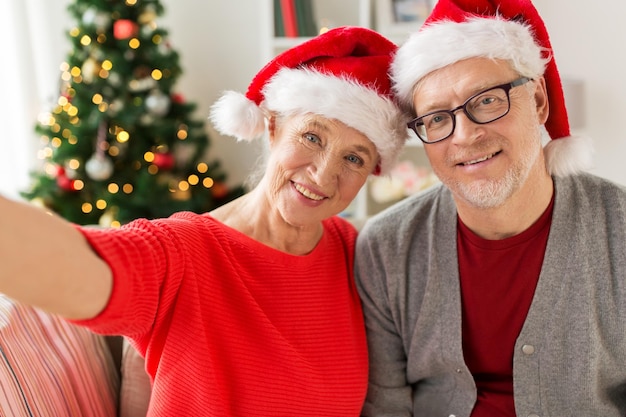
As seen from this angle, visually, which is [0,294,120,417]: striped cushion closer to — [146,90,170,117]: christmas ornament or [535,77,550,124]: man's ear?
[535,77,550,124]: man's ear

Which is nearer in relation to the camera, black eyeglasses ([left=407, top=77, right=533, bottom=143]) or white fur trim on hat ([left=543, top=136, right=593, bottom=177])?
black eyeglasses ([left=407, top=77, right=533, bottom=143])

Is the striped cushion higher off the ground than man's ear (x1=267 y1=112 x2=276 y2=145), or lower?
lower

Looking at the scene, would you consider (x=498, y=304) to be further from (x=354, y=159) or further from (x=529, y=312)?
(x=354, y=159)

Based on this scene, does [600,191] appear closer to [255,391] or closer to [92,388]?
[255,391]

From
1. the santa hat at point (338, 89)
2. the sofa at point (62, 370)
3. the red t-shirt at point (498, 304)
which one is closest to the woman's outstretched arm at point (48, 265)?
the sofa at point (62, 370)

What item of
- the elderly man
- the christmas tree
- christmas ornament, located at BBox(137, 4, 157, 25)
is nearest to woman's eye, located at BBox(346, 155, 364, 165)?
the elderly man

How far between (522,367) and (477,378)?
146 millimetres

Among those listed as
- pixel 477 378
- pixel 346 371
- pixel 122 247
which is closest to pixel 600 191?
pixel 477 378

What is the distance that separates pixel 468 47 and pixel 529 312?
64cm

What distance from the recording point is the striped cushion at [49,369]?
1386 millimetres

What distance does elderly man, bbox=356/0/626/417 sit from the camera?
146cm

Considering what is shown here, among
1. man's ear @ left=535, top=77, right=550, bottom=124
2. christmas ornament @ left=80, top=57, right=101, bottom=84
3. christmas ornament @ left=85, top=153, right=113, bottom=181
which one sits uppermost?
man's ear @ left=535, top=77, right=550, bottom=124

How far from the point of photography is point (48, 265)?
93 cm

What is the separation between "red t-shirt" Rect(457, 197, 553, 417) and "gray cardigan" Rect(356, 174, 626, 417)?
0.04 m
